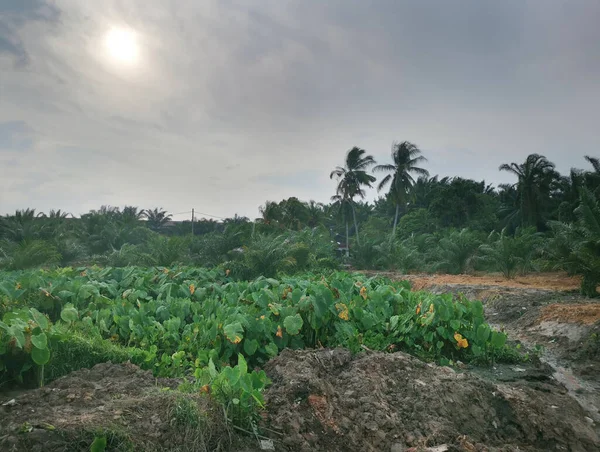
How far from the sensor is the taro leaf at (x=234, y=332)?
4652 mm

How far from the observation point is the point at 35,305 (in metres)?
6.75

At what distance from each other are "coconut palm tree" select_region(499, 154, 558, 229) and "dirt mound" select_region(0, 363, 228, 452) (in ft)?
99.8

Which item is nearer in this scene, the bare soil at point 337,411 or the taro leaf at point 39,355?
the bare soil at point 337,411

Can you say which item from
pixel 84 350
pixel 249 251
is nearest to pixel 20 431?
pixel 84 350

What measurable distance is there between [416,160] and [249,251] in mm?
24944

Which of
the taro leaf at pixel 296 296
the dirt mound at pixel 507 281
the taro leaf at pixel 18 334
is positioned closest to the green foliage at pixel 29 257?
the dirt mound at pixel 507 281

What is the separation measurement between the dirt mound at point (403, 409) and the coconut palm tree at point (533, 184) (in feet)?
90.5

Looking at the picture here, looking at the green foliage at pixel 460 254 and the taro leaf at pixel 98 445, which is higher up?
the green foliage at pixel 460 254

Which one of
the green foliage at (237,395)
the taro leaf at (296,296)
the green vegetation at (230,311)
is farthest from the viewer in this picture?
the taro leaf at (296,296)

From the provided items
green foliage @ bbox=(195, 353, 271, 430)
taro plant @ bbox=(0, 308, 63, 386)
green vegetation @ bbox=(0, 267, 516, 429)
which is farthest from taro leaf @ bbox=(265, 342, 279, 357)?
taro plant @ bbox=(0, 308, 63, 386)

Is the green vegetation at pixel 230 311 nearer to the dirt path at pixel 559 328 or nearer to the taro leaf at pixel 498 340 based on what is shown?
the taro leaf at pixel 498 340

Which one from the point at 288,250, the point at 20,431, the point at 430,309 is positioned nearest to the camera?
the point at 20,431

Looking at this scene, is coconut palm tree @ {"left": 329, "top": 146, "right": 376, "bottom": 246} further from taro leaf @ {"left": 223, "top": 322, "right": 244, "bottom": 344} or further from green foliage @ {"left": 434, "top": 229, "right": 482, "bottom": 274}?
taro leaf @ {"left": 223, "top": 322, "right": 244, "bottom": 344}

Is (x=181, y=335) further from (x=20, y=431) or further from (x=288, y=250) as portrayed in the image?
(x=288, y=250)
